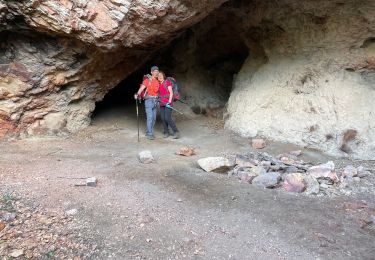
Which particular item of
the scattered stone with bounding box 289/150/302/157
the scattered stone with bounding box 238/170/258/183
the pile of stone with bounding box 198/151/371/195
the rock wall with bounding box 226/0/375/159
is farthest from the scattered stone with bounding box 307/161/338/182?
the rock wall with bounding box 226/0/375/159

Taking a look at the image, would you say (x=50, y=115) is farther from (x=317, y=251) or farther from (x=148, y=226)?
(x=317, y=251)

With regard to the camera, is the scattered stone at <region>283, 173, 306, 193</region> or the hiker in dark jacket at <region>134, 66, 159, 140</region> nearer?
the scattered stone at <region>283, 173, 306, 193</region>

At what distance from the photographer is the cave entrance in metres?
10.6

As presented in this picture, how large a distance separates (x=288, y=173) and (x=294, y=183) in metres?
0.41

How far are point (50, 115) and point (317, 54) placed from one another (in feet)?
19.5

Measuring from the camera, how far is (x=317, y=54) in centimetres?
820

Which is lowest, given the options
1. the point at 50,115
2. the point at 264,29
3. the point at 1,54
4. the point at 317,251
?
the point at 317,251

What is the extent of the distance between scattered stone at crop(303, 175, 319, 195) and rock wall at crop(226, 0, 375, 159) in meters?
2.09

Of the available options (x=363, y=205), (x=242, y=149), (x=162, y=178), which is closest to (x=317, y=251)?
(x=363, y=205)

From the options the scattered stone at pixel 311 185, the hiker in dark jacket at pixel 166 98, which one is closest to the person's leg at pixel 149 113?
the hiker in dark jacket at pixel 166 98

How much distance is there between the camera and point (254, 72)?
9641mm

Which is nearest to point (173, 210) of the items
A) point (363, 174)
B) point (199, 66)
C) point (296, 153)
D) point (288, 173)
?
point (288, 173)

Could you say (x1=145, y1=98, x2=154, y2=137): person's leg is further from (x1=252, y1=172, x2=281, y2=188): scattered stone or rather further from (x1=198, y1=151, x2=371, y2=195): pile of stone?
(x1=252, y1=172, x2=281, y2=188): scattered stone

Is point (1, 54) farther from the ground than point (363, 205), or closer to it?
farther from the ground
